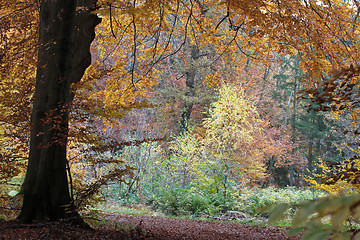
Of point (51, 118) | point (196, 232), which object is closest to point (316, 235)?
point (51, 118)

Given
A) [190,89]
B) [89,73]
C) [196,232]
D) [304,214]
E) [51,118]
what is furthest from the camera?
[190,89]

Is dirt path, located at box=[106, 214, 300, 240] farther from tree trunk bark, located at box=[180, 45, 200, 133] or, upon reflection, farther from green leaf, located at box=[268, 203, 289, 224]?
tree trunk bark, located at box=[180, 45, 200, 133]

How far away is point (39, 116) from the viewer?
4098 mm

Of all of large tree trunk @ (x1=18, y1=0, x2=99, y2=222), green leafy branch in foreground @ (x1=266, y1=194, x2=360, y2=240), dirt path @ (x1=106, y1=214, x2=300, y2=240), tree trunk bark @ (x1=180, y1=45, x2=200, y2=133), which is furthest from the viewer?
tree trunk bark @ (x1=180, y1=45, x2=200, y2=133)

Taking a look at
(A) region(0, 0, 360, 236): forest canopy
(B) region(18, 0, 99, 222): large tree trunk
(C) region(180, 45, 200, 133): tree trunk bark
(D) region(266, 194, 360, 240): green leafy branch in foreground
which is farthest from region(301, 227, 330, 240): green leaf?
(C) region(180, 45, 200, 133): tree trunk bark

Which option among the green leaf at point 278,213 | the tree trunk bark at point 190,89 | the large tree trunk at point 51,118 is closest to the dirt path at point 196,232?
the large tree trunk at point 51,118

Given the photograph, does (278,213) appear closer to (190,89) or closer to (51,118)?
(51,118)

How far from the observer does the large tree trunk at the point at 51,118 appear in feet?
13.1

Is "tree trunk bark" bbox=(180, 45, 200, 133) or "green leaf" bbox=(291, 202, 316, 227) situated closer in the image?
"green leaf" bbox=(291, 202, 316, 227)

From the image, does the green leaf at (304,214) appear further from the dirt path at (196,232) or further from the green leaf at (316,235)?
the dirt path at (196,232)

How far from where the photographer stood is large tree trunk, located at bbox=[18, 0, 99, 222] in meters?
4.00

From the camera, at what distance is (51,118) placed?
3.92 m

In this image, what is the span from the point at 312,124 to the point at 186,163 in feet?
58.6

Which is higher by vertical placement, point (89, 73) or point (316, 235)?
point (89, 73)
